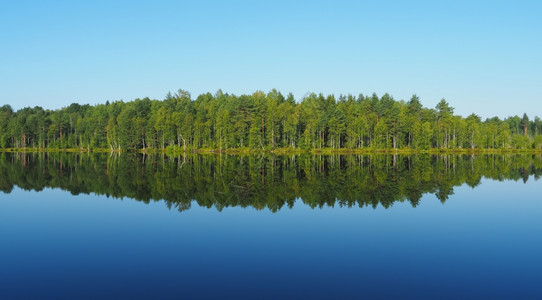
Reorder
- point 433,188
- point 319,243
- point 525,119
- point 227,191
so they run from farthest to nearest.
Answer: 1. point 525,119
2. point 433,188
3. point 227,191
4. point 319,243

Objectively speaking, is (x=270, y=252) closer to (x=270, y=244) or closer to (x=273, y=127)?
(x=270, y=244)

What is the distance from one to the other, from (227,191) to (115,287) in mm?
16425

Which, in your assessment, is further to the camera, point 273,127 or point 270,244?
point 273,127

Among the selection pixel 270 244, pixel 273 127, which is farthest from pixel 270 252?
pixel 273 127

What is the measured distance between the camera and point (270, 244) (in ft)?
45.5

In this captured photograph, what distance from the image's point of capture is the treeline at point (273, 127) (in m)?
107

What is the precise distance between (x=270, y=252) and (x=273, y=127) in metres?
90.1

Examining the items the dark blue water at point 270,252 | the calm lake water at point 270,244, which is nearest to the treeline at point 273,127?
the calm lake water at point 270,244

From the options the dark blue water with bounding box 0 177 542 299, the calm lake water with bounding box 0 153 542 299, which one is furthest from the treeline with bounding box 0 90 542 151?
the dark blue water with bounding box 0 177 542 299

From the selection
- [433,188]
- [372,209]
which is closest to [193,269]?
[372,209]

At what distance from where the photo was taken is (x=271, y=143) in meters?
105

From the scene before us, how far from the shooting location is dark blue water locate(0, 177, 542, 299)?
32.6ft

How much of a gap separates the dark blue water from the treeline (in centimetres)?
8375

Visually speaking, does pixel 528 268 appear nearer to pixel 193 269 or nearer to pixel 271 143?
pixel 193 269
